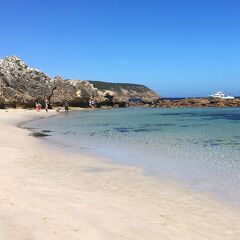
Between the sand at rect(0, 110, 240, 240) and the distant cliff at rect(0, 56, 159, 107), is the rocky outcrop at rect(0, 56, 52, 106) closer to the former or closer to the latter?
the distant cliff at rect(0, 56, 159, 107)

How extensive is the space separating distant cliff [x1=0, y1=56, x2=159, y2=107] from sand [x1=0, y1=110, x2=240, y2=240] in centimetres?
7184

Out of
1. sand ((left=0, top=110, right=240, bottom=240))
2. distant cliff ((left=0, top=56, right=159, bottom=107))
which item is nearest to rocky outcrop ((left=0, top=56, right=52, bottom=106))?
distant cliff ((left=0, top=56, right=159, bottom=107))

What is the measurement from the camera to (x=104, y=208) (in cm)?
959

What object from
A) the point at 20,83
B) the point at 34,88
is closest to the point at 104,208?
the point at 20,83

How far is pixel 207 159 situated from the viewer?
61.6 feet

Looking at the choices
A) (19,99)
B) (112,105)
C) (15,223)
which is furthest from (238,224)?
(112,105)

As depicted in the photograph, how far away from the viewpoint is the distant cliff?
8794cm

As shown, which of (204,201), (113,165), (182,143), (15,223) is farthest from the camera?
(182,143)

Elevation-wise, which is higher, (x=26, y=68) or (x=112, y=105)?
(x=26, y=68)

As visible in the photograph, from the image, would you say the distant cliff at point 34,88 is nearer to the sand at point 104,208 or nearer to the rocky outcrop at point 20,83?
the rocky outcrop at point 20,83

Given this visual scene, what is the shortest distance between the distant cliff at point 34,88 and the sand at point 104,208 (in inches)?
2828

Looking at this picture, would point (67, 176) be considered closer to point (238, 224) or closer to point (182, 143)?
point (238, 224)

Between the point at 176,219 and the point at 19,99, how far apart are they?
3260 inches

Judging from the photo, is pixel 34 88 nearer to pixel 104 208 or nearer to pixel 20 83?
pixel 20 83
